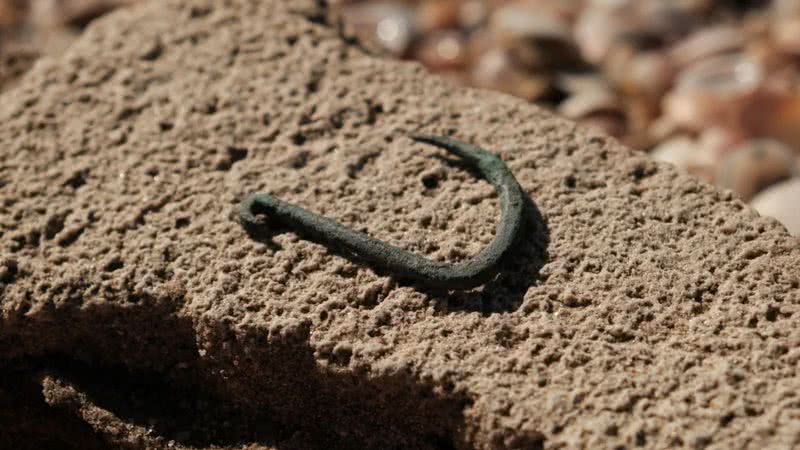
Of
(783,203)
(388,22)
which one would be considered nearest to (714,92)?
(783,203)

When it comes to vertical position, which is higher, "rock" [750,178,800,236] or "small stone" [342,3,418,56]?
"small stone" [342,3,418,56]

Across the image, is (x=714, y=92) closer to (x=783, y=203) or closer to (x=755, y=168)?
(x=755, y=168)

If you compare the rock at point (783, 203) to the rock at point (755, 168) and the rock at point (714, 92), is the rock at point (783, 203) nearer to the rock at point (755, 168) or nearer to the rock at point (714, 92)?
the rock at point (755, 168)

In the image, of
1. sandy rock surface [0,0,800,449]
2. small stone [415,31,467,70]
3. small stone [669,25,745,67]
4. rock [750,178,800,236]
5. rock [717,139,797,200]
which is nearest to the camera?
sandy rock surface [0,0,800,449]

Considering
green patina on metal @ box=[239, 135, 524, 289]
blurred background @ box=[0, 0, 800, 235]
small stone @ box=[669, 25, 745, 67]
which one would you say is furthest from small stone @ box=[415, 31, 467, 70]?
green patina on metal @ box=[239, 135, 524, 289]

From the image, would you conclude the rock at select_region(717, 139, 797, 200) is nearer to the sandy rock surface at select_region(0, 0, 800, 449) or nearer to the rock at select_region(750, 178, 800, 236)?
the rock at select_region(750, 178, 800, 236)

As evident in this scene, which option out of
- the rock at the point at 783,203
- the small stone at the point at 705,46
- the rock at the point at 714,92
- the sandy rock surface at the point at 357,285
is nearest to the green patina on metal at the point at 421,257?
the sandy rock surface at the point at 357,285
